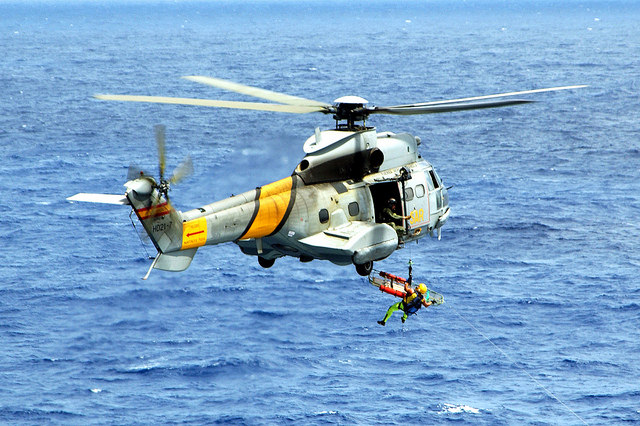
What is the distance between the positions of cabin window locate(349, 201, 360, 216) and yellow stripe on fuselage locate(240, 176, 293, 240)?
10.6 feet

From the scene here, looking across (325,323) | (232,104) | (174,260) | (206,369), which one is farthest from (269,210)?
(325,323)

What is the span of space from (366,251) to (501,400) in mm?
51338

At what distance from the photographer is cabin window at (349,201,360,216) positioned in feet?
129

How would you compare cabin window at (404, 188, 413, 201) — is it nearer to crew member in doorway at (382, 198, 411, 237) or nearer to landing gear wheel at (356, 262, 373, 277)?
crew member in doorway at (382, 198, 411, 237)

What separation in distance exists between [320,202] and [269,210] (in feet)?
8.49

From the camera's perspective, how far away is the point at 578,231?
368ft

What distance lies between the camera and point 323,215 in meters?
38.3

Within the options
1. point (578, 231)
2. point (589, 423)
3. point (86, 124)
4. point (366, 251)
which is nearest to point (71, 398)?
point (589, 423)

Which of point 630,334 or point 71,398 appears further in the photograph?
point 630,334

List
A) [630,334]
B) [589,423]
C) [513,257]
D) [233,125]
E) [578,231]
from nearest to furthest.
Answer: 1. [589,423]
2. [630,334]
3. [513,257]
4. [578,231]
5. [233,125]

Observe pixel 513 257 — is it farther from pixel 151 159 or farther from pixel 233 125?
pixel 233 125

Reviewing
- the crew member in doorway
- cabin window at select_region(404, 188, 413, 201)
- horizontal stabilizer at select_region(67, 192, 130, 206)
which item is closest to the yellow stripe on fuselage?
horizontal stabilizer at select_region(67, 192, 130, 206)

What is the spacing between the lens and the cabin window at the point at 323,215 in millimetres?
38156

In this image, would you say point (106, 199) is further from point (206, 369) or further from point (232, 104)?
point (206, 369)
